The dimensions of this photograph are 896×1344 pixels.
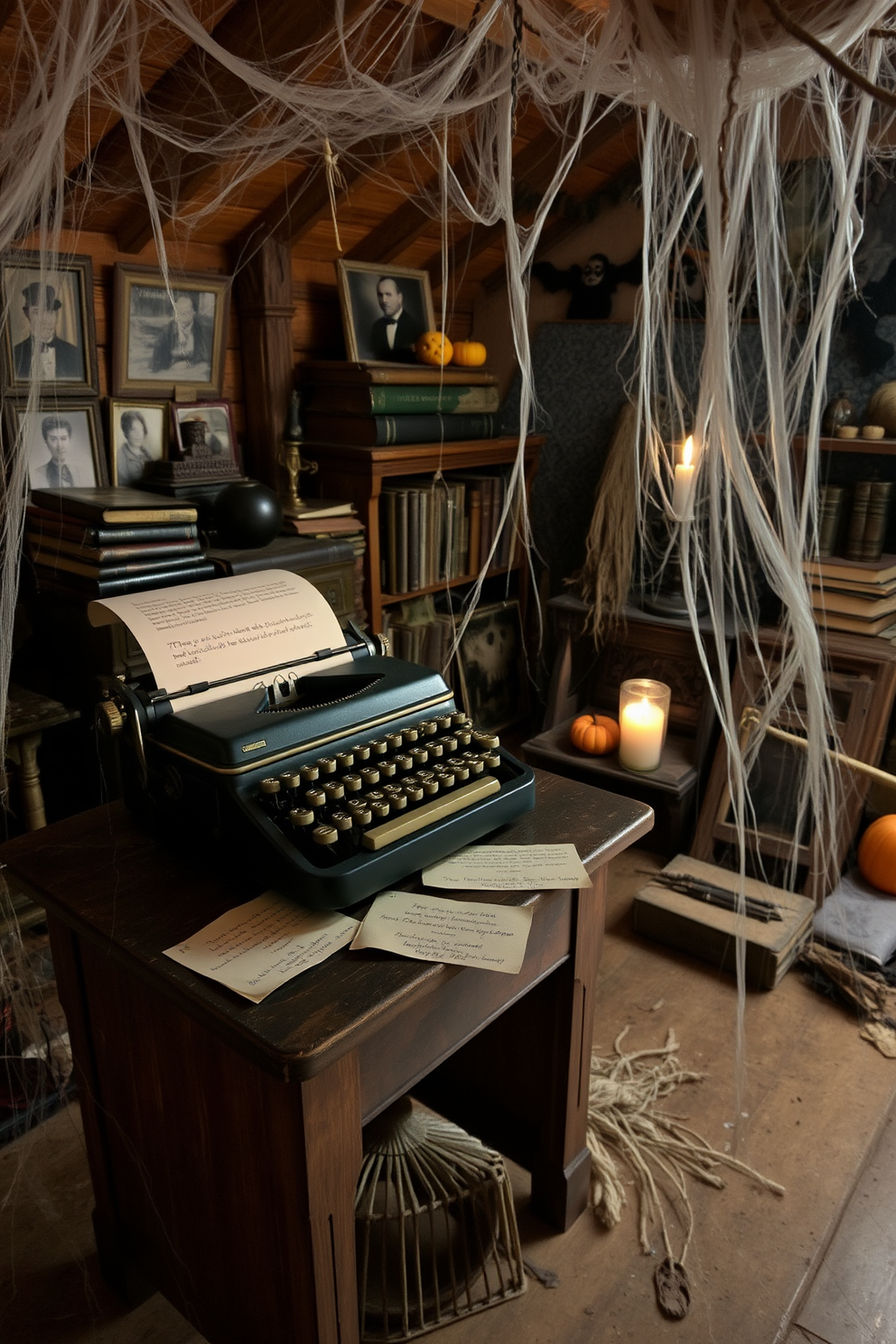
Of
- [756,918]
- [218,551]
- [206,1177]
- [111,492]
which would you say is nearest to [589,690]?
[756,918]

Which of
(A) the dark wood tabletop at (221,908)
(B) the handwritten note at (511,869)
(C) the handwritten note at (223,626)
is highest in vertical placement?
(C) the handwritten note at (223,626)

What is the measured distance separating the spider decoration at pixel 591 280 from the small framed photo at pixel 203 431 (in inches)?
49.8

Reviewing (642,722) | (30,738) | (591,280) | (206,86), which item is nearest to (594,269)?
(591,280)

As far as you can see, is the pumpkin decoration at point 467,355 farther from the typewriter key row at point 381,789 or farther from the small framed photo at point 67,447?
the typewriter key row at point 381,789

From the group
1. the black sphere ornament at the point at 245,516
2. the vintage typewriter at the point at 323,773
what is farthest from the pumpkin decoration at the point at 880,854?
the black sphere ornament at the point at 245,516

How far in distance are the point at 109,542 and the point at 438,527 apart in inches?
45.6

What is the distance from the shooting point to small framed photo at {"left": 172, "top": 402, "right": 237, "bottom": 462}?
92.7 inches

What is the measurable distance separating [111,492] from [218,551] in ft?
0.93

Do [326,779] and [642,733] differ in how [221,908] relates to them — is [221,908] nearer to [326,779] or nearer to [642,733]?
[326,779]

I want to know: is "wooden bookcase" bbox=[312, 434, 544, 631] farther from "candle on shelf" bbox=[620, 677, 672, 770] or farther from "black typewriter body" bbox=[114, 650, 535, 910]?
"black typewriter body" bbox=[114, 650, 535, 910]

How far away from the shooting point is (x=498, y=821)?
4.00 feet

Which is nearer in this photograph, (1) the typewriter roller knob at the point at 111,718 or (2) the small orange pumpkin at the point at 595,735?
(1) the typewriter roller knob at the point at 111,718

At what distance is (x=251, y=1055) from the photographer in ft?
2.86

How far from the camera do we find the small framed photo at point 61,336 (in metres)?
1.96
